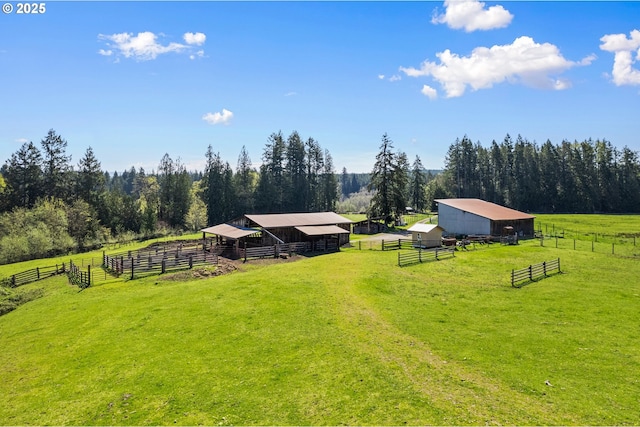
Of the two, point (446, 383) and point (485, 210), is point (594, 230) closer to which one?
point (485, 210)

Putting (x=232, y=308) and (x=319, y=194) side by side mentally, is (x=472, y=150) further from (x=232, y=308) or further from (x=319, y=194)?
(x=232, y=308)

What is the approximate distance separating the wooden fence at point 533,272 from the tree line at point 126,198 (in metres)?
61.1

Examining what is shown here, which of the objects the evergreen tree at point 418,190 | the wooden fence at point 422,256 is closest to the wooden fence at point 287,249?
the wooden fence at point 422,256

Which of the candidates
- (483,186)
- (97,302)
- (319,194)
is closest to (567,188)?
(483,186)

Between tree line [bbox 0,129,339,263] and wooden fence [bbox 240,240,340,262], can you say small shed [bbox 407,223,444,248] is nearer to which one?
wooden fence [bbox 240,240,340,262]

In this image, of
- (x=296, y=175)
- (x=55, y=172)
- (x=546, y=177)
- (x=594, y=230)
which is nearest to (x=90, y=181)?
(x=55, y=172)

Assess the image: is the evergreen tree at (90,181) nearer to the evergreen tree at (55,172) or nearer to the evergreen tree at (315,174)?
the evergreen tree at (55,172)

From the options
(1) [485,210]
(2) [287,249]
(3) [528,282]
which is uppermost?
(1) [485,210]

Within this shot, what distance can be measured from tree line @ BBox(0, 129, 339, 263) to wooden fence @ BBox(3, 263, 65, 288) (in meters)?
16.0

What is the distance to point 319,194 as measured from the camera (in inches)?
4222

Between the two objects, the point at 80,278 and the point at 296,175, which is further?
the point at 296,175

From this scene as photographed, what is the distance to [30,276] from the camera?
124 ft

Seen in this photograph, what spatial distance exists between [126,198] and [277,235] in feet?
161

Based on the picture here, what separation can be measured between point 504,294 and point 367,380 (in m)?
16.1
